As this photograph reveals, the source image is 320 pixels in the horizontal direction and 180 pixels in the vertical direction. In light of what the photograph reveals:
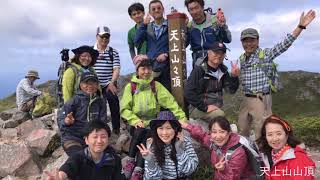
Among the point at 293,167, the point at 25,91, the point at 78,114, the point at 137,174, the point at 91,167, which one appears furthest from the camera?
the point at 25,91

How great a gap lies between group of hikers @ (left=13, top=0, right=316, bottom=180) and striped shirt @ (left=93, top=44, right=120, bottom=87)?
3 centimetres

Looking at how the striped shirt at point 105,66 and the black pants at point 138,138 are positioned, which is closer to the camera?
the black pants at point 138,138

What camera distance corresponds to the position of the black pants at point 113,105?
10102mm

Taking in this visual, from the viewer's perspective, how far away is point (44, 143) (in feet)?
36.9

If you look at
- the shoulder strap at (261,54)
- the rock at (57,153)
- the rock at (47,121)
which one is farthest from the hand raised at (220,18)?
the rock at (47,121)

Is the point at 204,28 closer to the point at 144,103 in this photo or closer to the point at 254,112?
the point at 254,112

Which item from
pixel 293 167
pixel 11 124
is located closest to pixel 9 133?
pixel 11 124

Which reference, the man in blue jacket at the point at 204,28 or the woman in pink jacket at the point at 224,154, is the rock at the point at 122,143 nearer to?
the man in blue jacket at the point at 204,28

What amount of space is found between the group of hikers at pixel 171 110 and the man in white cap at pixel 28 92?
5.98 m

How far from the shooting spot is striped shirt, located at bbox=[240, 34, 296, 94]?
8.87 m

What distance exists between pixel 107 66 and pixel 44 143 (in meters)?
3.07

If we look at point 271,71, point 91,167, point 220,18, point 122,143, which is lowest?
point 122,143

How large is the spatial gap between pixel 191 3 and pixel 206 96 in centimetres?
226

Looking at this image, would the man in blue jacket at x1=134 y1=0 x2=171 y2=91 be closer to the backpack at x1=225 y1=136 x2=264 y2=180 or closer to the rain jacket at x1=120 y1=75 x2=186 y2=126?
the rain jacket at x1=120 y1=75 x2=186 y2=126
